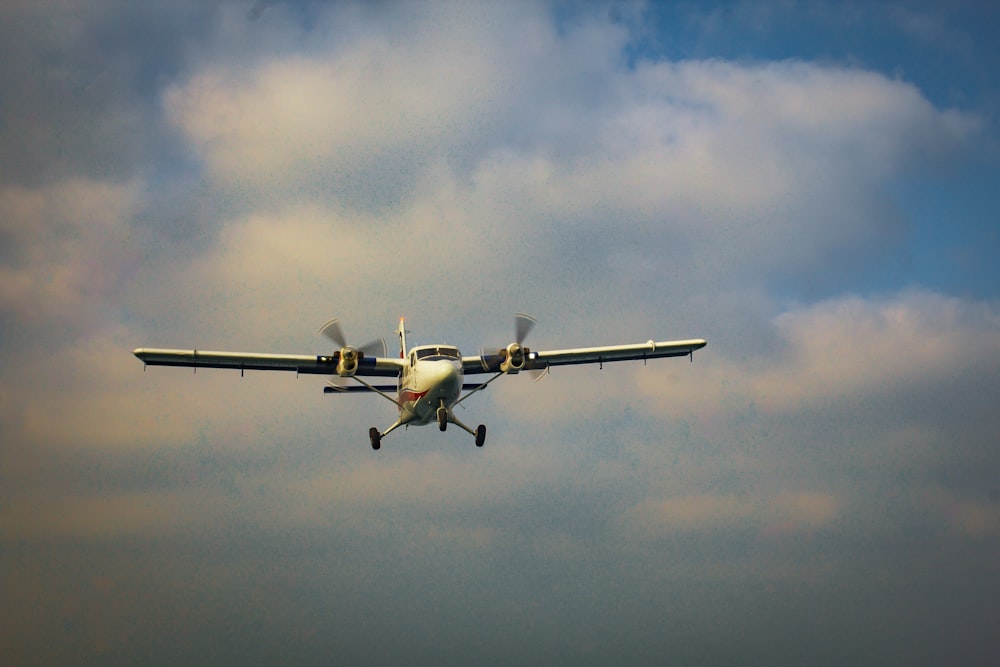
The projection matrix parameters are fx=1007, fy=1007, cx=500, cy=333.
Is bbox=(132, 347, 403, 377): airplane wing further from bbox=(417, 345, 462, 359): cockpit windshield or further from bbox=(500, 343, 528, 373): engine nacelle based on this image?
bbox=(500, 343, 528, 373): engine nacelle

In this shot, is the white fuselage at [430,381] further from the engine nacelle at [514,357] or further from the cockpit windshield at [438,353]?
the engine nacelle at [514,357]

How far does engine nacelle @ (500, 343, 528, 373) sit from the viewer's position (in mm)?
49938

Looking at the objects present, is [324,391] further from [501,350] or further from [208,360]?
[501,350]

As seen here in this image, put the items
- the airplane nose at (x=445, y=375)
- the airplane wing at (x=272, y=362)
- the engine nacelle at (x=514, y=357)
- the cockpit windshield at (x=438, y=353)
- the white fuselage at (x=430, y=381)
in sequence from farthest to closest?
the engine nacelle at (x=514, y=357)
the airplane wing at (x=272, y=362)
the cockpit windshield at (x=438, y=353)
the white fuselage at (x=430, y=381)
the airplane nose at (x=445, y=375)

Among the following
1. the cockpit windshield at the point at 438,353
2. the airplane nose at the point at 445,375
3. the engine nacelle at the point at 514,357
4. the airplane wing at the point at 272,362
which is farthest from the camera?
the engine nacelle at the point at 514,357

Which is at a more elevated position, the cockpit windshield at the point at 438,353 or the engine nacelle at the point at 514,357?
the engine nacelle at the point at 514,357

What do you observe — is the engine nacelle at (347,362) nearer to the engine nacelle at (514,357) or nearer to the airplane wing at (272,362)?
the airplane wing at (272,362)

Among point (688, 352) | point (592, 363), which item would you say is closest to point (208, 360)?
point (592, 363)

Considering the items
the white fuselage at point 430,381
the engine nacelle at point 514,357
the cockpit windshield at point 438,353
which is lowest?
the white fuselage at point 430,381

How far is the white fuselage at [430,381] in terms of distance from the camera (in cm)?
4519

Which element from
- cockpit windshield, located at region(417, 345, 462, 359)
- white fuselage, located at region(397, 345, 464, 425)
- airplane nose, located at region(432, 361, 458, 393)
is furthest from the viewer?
cockpit windshield, located at region(417, 345, 462, 359)

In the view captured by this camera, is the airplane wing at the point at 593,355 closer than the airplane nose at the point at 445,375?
No

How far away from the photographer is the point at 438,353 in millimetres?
46094

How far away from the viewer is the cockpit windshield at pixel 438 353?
Answer: 151 feet
